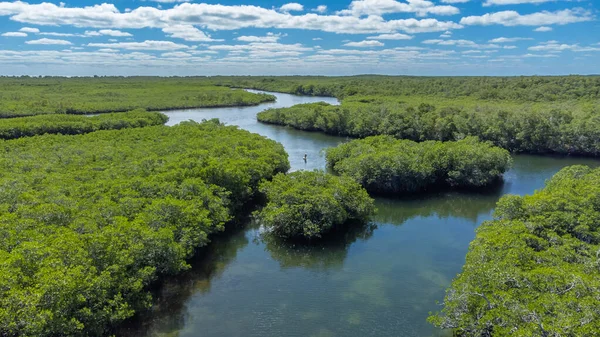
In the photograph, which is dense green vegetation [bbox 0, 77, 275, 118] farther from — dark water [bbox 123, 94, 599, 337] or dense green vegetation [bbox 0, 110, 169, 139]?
dark water [bbox 123, 94, 599, 337]

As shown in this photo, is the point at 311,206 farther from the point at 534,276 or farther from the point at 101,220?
the point at 534,276

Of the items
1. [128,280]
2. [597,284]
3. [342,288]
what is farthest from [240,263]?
[597,284]

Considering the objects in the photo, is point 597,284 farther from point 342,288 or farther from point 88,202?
point 88,202

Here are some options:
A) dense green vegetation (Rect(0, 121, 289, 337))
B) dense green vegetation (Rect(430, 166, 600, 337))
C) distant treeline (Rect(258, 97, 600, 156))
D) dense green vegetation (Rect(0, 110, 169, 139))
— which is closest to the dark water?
dense green vegetation (Rect(0, 121, 289, 337))

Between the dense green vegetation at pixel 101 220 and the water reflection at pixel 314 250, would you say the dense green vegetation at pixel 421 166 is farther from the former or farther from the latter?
the water reflection at pixel 314 250

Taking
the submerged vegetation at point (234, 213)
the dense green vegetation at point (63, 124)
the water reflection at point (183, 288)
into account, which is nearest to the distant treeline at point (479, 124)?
the submerged vegetation at point (234, 213)

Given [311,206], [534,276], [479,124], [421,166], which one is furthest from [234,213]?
[479,124]
